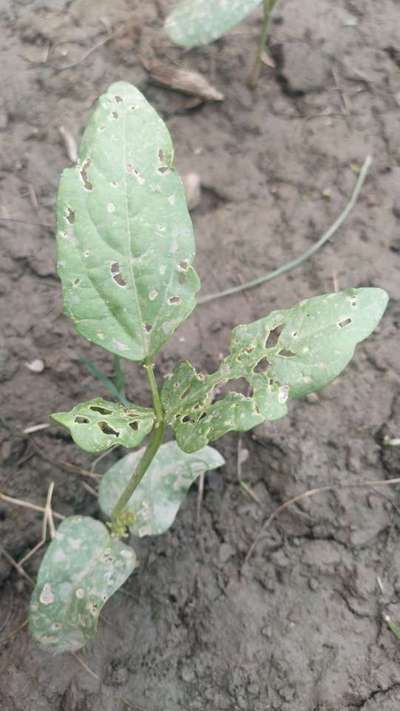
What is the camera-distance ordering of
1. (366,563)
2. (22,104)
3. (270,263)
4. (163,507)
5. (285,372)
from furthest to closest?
(22,104)
(270,263)
(366,563)
(163,507)
(285,372)

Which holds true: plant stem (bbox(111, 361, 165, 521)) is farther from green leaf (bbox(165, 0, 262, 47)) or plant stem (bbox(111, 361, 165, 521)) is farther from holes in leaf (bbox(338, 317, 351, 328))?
green leaf (bbox(165, 0, 262, 47))

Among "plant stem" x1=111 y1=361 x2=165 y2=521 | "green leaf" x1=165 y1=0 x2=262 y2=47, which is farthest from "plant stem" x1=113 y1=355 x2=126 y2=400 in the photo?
"green leaf" x1=165 y1=0 x2=262 y2=47

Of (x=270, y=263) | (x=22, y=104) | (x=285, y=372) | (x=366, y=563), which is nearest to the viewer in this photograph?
(x=285, y=372)

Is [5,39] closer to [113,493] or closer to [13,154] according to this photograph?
[13,154]

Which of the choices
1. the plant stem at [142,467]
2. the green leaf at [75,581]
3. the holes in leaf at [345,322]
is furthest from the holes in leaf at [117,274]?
the green leaf at [75,581]

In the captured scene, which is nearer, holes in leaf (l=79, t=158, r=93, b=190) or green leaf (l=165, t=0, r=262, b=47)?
holes in leaf (l=79, t=158, r=93, b=190)

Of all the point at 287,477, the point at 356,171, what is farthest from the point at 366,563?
the point at 356,171

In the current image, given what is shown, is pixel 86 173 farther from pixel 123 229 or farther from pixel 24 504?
pixel 24 504
